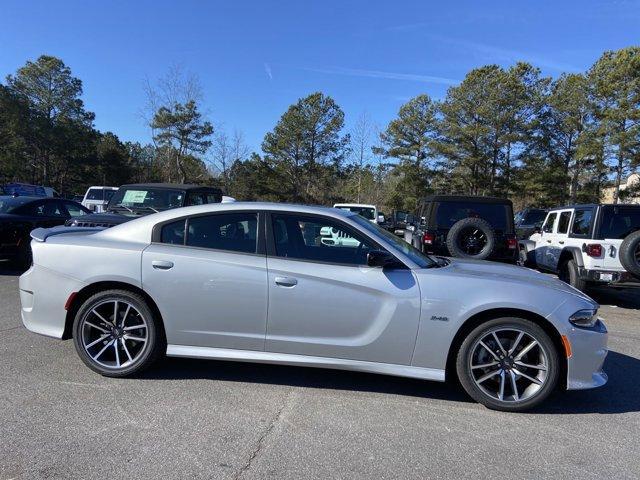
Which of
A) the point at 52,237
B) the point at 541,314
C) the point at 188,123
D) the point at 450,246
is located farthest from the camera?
the point at 188,123

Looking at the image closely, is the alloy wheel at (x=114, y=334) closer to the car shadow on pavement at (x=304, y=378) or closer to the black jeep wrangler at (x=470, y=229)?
the car shadow on pavement at (x=304, y=378)

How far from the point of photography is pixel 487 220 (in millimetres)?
9094

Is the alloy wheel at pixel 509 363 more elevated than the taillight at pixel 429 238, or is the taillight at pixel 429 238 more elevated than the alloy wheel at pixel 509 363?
the taillight at pixel 429 238

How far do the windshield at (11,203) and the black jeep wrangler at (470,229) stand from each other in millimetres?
8025

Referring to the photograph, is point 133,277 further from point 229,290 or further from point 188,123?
point 188,123

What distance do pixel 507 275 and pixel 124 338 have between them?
130 inches

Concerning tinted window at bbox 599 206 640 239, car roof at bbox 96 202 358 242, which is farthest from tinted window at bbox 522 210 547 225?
car roof at bbox 96 202 358 242

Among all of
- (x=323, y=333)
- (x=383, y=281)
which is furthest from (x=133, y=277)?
(x=383, y=281)

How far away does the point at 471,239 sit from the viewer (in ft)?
27.9

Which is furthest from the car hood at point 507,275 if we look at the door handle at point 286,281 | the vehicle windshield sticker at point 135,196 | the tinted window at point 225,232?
the vehicle windshield sticker at point 135,196

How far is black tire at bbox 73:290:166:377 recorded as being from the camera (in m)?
4.16

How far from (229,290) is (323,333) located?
0.84 m

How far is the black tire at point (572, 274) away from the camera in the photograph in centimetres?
840

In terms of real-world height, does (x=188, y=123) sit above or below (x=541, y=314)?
above
